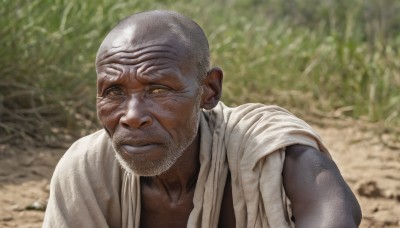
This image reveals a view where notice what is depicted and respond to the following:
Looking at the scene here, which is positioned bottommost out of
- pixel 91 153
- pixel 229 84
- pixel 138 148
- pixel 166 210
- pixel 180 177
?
pixel 229 84

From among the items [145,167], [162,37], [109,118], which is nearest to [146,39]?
[162,37]

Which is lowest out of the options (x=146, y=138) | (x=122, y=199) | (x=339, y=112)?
(x=339, y=112)

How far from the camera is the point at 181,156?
11.1ft

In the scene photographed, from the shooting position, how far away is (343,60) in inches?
291

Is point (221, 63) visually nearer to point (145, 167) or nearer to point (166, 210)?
point (166, 210)

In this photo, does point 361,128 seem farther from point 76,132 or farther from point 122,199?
point 122,199

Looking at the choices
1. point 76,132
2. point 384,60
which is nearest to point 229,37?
point 384,60

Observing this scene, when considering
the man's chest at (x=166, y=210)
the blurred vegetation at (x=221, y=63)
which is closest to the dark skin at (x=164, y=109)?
the man's chest at (x=166, y=210)

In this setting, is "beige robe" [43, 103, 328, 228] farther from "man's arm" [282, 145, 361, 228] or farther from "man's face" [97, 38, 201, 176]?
"man's face" [97, 38, 201, 176]

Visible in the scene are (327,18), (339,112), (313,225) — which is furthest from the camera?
(327,18)

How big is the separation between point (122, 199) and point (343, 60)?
4.24 m

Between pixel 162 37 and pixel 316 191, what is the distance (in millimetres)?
754

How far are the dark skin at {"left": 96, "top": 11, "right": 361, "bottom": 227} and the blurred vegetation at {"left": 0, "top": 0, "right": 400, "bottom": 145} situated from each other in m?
2.17

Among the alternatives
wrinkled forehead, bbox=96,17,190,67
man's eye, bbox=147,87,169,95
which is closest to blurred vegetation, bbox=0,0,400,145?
wrinkled forehead, bbox=96,17,190,67
